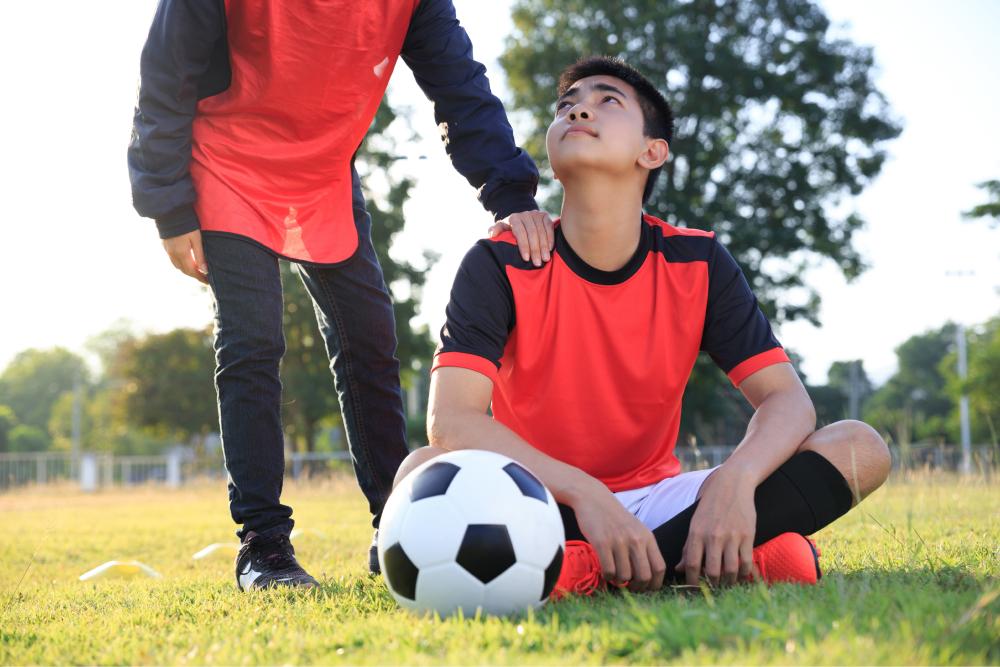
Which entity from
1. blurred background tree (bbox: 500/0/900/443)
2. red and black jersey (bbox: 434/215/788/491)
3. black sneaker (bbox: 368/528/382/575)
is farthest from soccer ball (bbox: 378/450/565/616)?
blurred background tree (bbox: 500/0/900/443)

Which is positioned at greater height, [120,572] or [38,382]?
[38,382]

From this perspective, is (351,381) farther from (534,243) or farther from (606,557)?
(606,557)

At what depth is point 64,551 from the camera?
6312 millimetres

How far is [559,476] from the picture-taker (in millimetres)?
2652

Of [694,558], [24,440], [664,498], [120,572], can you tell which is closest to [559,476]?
[694,558]

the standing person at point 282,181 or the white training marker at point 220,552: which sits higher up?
the standing person at point 282,181

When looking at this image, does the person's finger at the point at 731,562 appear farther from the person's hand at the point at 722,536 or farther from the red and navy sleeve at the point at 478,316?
the red and navy sleeve at the point at 478,316

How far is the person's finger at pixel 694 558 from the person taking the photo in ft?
8.30

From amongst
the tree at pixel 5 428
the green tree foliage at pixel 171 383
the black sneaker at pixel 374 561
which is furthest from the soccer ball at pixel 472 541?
the tree at pixel 5 428

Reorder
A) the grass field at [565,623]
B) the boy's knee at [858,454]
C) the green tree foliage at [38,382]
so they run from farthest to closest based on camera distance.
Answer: the green tree foliage at [38,382], the boy's knee at [858,454], the grass field at [565,623]

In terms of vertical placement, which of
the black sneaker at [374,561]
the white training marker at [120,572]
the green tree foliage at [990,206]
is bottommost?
the white training marker at [120,572]

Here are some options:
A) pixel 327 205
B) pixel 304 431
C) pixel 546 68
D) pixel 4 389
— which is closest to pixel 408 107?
pixel 546 68

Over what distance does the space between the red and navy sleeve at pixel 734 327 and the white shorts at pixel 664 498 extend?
0.41 meters

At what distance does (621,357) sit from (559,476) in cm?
66
